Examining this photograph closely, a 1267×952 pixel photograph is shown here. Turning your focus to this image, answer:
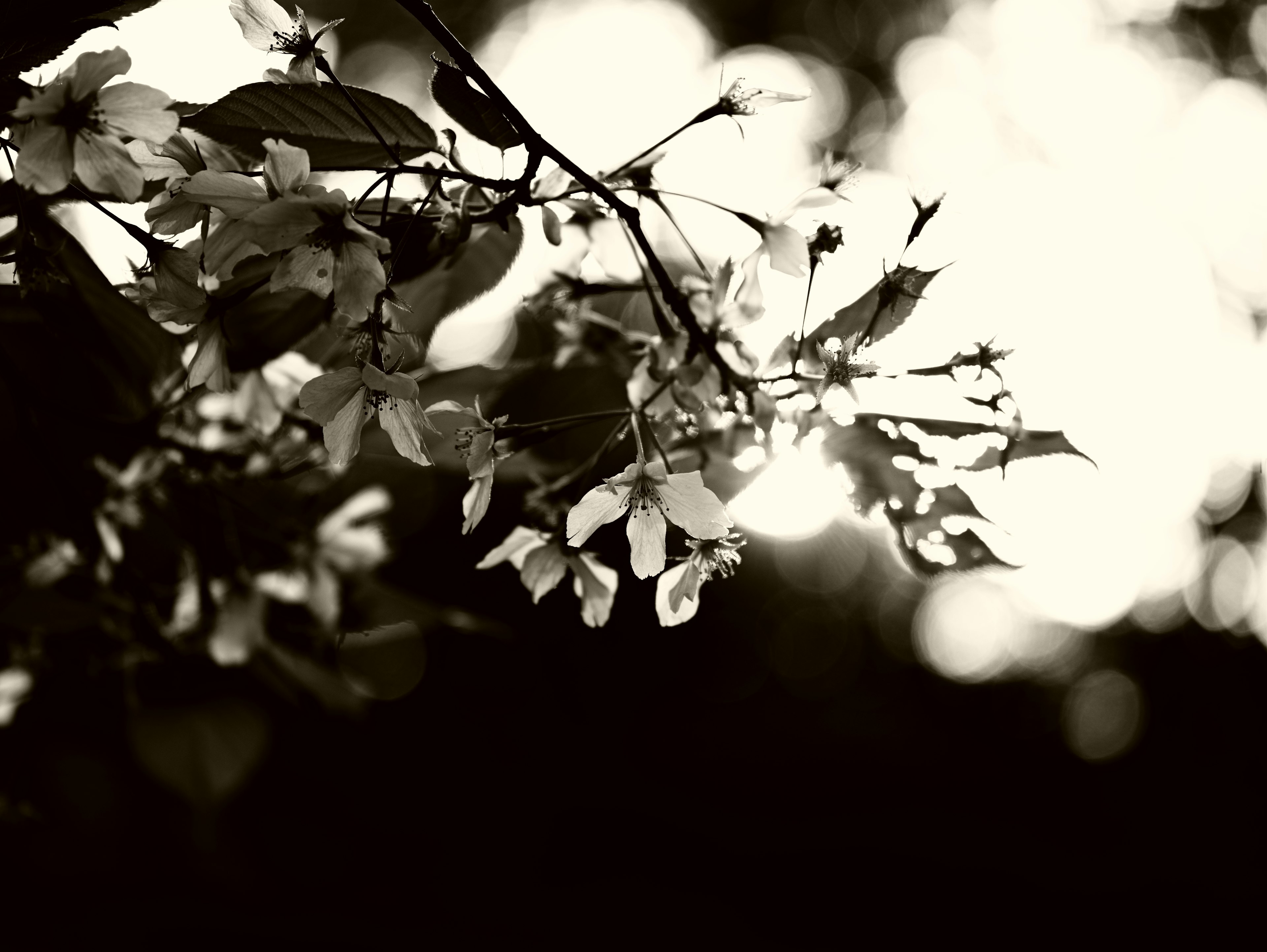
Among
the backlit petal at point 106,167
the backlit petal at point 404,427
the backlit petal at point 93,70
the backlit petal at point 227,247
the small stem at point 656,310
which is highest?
the backlit petal at point 93,70

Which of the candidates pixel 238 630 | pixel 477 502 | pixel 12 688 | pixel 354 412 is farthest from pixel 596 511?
pixel 12 688

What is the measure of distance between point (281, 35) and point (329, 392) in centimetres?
31

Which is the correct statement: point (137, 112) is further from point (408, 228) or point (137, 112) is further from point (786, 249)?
point (786, 249)

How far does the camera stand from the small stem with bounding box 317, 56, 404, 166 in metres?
0.72

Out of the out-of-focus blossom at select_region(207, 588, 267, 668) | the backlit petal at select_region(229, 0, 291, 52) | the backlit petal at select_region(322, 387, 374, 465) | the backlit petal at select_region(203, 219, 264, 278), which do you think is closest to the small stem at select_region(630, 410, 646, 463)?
the backlit petal at select_region(322, 387, 374, 465)

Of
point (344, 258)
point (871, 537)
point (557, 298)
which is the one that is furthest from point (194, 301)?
point (871, 537)

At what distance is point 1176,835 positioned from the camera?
9266 millimetres

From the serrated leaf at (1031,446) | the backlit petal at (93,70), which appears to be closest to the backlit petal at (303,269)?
the backlit petal at (93,70)

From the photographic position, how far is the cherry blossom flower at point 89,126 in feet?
1.98

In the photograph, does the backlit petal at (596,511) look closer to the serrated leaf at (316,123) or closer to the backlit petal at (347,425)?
the backlit petal at (347,425)

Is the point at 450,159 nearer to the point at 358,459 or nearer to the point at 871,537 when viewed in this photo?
the point at 358,459

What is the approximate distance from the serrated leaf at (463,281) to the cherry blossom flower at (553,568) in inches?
9.8

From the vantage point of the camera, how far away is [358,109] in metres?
0.73

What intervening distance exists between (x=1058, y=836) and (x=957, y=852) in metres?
1.40
